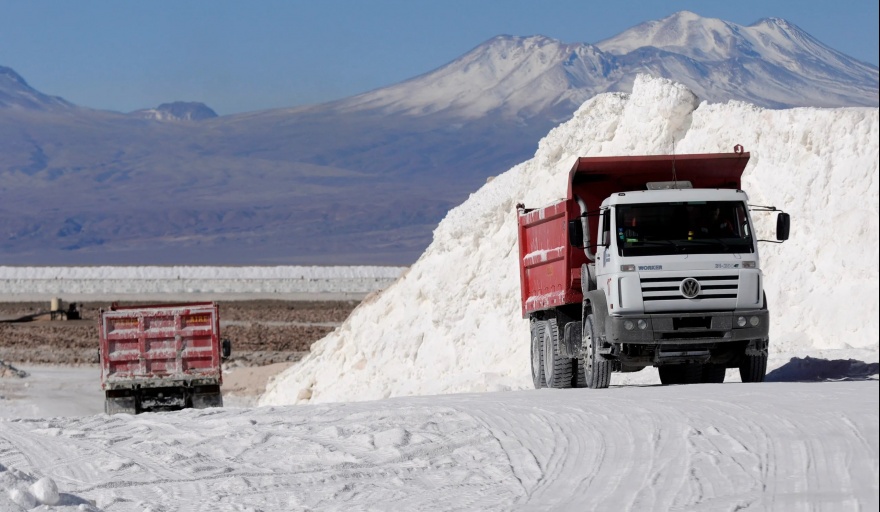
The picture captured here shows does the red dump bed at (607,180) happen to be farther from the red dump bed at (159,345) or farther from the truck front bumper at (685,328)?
the red dump bed at (159,345)

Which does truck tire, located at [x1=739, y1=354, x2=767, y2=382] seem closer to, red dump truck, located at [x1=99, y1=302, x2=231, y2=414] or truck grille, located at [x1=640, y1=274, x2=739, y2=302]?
truck grille, located at [x1=640, y1=274, x2=739, y2=302]

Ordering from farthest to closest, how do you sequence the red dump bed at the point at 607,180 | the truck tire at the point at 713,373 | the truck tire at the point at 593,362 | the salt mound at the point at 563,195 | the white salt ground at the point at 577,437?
1. the salt mound at the point at 563,195
2. the truck tire at the point at 713,373
3. the red dump bed at the point at 607,180
4. the truck tire at the point at 593,362
5. the white salt ground at the point at 577,437

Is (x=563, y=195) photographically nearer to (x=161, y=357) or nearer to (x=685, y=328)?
(x=161, y=357)

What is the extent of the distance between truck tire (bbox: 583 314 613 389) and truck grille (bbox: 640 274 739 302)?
1200 mm

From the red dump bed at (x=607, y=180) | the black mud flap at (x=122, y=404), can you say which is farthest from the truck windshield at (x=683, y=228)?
the black mud flap at (x=122, y=404)

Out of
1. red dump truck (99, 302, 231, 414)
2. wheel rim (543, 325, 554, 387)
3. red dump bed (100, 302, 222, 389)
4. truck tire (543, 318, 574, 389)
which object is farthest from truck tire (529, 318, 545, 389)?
red dump bed (100, 302, 222, 389)

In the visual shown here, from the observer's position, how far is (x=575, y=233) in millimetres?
17219

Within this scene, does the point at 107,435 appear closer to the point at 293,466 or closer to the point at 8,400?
the point at 293,466

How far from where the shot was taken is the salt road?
11562 mm

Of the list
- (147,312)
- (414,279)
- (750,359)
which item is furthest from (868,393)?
(414,279)

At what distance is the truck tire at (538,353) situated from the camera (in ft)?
67.5

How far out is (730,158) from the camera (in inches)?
734

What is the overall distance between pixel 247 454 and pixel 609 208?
18.4ft

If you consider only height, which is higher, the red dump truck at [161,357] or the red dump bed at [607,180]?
the red dump bed at [607,180]
